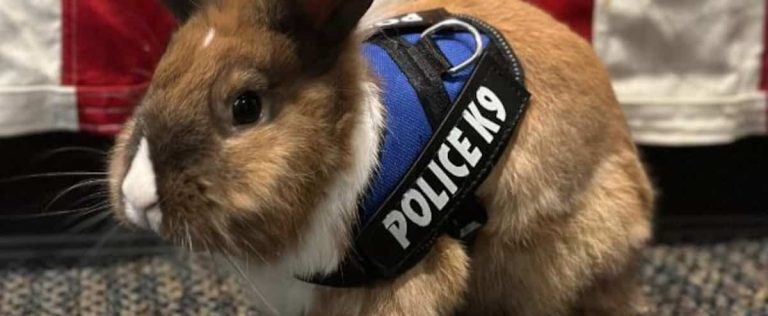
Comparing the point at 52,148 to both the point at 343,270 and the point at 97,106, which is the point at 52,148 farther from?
the point at 343,270

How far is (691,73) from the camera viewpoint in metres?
1.57

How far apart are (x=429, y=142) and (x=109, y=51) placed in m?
0.62

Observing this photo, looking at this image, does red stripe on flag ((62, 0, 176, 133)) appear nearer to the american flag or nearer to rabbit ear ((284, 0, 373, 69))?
the american flag

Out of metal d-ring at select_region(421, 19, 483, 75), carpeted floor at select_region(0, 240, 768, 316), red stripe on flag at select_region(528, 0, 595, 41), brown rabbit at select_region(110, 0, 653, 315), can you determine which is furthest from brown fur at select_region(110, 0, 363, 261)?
red stripe on flag at select_region(528, 0, 595, 41)

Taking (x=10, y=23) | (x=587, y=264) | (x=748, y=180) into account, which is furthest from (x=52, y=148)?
(x=748, y=180)

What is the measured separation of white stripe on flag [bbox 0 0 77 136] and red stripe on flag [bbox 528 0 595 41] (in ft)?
2.21

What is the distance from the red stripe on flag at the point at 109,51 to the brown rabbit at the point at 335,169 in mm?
429

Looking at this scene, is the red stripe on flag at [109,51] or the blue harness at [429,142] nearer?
the blue harness at [429,142]

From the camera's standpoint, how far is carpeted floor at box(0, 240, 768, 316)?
1369 millimetres

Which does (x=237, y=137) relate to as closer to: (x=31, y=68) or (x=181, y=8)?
(x=181, y=8)

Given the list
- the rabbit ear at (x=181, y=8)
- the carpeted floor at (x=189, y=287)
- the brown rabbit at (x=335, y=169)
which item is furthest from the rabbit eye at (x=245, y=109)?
the carpeted floor at (x=189, y=287)

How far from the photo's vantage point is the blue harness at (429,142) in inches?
41.2

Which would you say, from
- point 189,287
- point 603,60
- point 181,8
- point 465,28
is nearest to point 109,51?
point 189,287

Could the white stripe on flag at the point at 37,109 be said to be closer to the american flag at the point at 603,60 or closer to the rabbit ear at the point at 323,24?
the american flag at the point at 603,60
